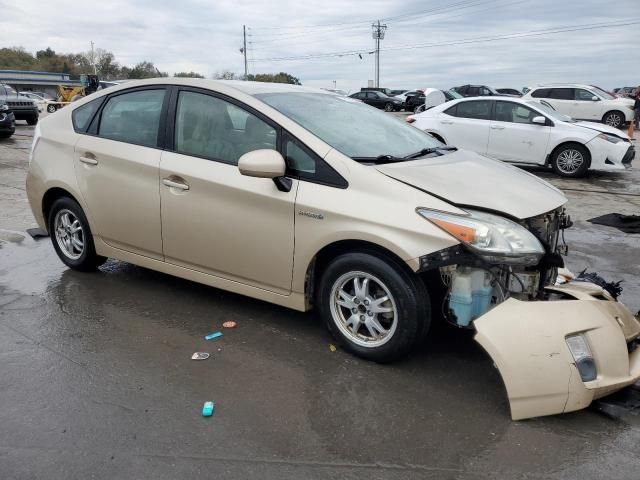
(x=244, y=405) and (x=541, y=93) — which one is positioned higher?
(x=541, y=93)

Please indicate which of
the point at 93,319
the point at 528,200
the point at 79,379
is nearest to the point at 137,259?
the point at 93,319

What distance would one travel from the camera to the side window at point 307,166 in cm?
354

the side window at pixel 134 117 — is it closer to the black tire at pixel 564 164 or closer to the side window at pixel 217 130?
the side window at pixel 217 130

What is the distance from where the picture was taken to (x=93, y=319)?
4.25 metres

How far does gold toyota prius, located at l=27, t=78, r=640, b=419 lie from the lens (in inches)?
121

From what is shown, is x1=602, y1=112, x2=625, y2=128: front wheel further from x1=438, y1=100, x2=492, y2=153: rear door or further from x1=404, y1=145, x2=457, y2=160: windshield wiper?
x1=404, y1=145, x2=457, y2=160: windshield wiper

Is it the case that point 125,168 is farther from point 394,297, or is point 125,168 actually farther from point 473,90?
point 473,90

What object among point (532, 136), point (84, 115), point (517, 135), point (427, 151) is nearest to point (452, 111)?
point (517, 135)

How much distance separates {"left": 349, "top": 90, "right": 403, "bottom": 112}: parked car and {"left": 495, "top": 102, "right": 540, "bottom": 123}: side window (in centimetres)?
2715

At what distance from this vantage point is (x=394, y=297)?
3336 millimetres

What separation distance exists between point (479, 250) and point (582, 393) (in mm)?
894

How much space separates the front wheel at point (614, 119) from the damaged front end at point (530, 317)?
20.8 m

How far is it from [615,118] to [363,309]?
21.7 meters

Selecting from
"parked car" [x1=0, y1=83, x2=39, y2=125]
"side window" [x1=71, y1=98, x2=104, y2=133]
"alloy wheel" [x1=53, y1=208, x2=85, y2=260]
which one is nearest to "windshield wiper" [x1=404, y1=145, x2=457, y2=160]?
"side window" [x1=71, y1=98, x2=104, y2=133]
